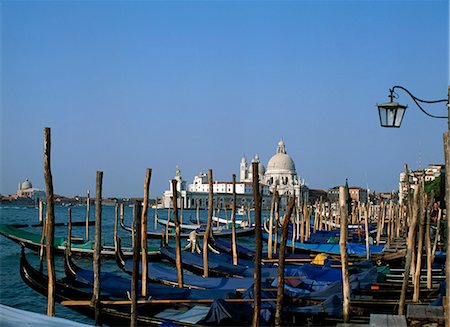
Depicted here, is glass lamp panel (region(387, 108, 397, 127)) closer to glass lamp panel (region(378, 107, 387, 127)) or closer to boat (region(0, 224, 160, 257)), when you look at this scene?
glass lamp panel (region(378, 107, 387, 127))

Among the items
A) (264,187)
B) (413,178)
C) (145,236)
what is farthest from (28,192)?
(145,236)

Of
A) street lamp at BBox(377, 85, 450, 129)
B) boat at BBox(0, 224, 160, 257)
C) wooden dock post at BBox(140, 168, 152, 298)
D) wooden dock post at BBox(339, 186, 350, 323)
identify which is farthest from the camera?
boat at BBox(0, 224, 160, 257)

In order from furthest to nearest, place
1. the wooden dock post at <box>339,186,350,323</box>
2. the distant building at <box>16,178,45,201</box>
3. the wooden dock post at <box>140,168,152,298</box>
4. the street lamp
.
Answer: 1. the distant building at <box>16,178,45,201</box>
2. the wooden dock post at <box>140,168,152,298</box>
3. the wooden dock post at <box>339,186,350,323</box>
4. the street lamp

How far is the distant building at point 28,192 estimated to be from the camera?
88.9m

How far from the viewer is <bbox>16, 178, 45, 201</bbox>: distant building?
88.9m

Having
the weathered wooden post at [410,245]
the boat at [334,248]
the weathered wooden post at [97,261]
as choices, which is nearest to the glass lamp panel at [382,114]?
the weathered wooden post at [410,245]

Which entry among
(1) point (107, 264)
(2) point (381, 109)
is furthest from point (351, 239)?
(2) point (381, 109)

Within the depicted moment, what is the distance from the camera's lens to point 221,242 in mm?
14516

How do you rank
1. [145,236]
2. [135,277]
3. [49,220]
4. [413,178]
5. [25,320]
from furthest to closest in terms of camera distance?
1. [413,178]
2. [145,236]
3. [49,220]
4. [135,277]
5. [25,320]

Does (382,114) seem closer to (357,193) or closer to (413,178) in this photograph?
(413,178)

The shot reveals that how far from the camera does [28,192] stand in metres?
92.9

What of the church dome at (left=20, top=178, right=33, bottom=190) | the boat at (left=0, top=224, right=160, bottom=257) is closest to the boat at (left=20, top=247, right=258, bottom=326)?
the boat at (left=0, top=224, right=160, bottom=257)

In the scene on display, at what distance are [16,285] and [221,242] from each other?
5.10 metres

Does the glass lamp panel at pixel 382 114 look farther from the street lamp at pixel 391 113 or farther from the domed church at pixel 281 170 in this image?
the domed church at pixel 281 170
